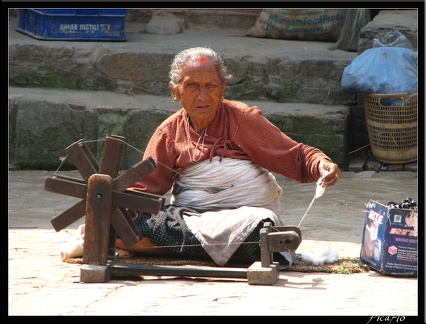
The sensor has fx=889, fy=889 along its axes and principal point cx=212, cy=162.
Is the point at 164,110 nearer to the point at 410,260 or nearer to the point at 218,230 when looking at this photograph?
the point at 218,230

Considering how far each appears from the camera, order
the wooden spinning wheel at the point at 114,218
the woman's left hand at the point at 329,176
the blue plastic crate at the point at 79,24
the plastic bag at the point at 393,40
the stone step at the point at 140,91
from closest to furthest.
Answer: the wooden spinning wheel at the point at 114,218 → the woman's left hand at the point at 329,176 → the stone step at the point at 140,91 → the plastic bag at the point at 393,40 → the blue plastic crate at the point at 79,24

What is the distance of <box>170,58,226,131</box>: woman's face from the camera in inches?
182

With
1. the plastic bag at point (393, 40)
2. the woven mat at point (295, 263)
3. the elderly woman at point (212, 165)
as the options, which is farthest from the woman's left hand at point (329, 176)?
the plastic bag at point (393, 40)

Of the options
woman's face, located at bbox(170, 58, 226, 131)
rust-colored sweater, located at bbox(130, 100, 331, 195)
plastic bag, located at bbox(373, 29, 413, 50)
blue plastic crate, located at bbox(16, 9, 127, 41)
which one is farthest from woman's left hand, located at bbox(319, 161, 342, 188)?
blue plastic crate, located at bbox(16, 9, 127, 41)

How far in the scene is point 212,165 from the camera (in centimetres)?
473

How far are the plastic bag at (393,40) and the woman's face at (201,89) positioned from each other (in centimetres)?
352

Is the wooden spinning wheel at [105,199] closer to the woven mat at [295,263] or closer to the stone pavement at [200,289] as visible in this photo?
the stone pavement at [200,289]

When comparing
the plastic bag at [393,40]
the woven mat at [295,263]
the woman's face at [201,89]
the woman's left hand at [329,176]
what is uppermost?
the plastic bag at [393,40]

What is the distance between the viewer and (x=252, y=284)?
4148 mm

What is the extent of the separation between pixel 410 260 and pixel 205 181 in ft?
3.82

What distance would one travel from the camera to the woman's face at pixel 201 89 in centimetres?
462

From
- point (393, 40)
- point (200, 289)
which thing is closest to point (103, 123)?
point (393, 40)

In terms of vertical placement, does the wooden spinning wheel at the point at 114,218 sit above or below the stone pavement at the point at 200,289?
above
